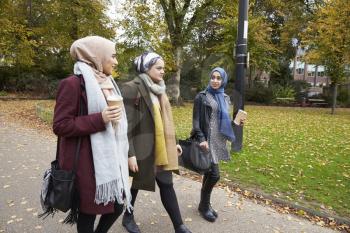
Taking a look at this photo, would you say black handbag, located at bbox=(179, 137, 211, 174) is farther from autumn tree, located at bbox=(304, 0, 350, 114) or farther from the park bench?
the park bench

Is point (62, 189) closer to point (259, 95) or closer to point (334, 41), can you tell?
point (334, 41)

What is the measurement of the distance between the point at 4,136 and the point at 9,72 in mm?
16915

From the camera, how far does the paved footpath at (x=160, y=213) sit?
14.0 ft

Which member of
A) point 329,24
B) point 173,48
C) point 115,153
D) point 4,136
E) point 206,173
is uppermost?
point 329,24

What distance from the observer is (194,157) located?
4211 millimetres

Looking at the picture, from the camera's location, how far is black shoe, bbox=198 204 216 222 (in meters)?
4.52

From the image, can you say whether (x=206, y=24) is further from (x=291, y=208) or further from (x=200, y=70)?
(x=291, y=208)

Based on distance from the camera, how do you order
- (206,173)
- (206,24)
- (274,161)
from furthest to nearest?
(206,24)
(274,161)
(206,173)

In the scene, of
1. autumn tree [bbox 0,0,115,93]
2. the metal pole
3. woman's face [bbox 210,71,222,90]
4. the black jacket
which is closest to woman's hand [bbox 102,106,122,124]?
the black jacket

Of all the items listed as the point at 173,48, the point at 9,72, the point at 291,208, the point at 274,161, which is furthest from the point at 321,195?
the point at 9,72

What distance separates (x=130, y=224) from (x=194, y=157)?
1038 millimetres

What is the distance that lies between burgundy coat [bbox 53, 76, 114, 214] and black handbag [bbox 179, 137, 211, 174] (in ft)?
5.44

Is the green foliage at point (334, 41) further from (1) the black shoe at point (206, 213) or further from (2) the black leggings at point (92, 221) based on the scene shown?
(2) the black leggings at point (92, 221)

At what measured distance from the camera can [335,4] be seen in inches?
835
